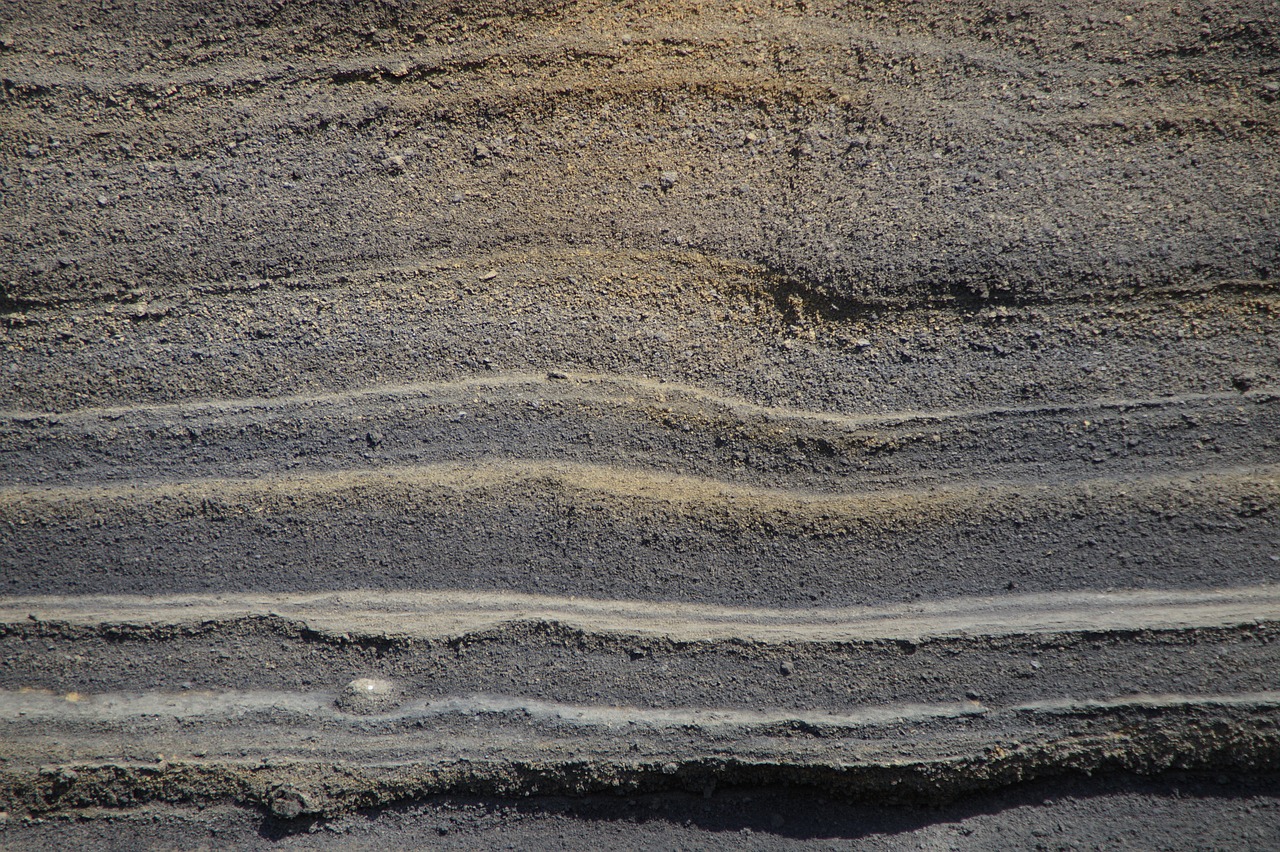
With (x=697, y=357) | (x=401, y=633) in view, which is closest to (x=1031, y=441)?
(x=697, y=357)

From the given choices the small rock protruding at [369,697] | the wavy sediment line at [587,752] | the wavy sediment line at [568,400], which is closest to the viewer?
the wavy sediment line at [587,752]

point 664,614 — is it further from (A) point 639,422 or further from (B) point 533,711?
(A) point 639,422

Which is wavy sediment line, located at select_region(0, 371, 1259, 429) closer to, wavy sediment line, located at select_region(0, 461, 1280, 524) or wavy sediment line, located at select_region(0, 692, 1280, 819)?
wavy sediment line, located at select_region(0, 461, 1280, 524)

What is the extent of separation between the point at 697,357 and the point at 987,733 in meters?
1.81

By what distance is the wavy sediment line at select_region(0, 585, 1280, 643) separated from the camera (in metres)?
2.62

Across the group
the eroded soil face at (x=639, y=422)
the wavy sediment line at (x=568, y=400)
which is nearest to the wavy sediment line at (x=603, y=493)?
the eroded soil face at (x=639, y=422)

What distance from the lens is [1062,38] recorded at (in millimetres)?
3076

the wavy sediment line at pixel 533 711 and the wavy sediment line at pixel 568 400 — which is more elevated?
the wavy sediment line at pixel 568 400

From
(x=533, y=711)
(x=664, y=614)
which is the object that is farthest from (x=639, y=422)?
(x=533, y=711)

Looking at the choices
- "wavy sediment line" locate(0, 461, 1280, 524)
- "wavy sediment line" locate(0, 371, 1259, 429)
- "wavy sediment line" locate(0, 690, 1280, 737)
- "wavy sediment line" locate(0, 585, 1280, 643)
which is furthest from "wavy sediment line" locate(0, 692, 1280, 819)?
"wavy sediment line" locate(0, 371, 1259, 429)

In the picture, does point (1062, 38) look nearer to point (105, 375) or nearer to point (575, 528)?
point (575, 528)

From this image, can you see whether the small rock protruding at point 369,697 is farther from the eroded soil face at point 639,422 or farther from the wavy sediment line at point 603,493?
the wavy sediment line at point 603,493

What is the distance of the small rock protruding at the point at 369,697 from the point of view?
2717 millimetres

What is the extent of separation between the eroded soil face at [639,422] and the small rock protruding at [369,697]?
0.8 inches
